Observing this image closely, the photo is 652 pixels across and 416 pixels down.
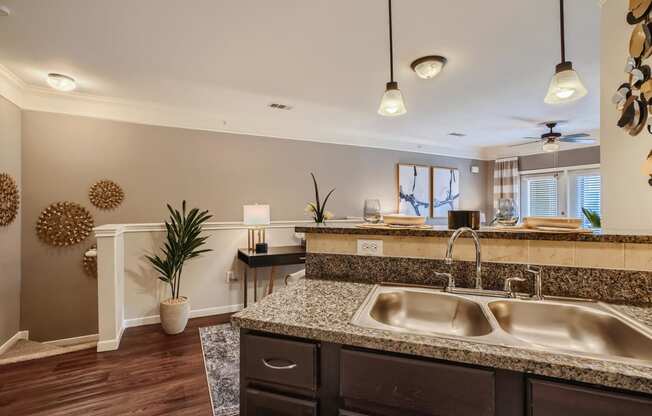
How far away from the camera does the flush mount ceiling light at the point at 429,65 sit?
2.17m

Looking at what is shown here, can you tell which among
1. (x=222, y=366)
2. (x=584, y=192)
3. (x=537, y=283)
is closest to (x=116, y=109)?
(x=222, y=366)

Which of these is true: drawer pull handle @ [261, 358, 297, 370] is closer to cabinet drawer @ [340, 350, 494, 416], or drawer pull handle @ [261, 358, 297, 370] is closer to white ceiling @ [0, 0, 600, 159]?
cabinet drawer @ [340, 350, 494, 416]

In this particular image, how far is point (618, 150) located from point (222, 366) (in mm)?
2960

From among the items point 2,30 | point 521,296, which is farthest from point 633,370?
point 2,30

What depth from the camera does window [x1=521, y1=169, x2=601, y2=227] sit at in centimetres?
438

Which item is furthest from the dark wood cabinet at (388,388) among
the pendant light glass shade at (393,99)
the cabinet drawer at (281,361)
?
the pendant light glass shade at (393,99)

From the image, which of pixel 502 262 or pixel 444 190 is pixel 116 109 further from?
pixel 444 190

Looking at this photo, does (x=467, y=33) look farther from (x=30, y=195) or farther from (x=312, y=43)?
(x=30, y=195)

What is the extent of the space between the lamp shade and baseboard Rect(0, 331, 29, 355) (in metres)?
2.31

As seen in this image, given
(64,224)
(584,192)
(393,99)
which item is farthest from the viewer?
(584,192)

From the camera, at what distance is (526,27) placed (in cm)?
185

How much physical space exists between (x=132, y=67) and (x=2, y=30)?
0.71m

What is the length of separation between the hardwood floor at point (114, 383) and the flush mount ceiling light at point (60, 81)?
2.39 meters

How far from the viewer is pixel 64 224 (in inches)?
111
